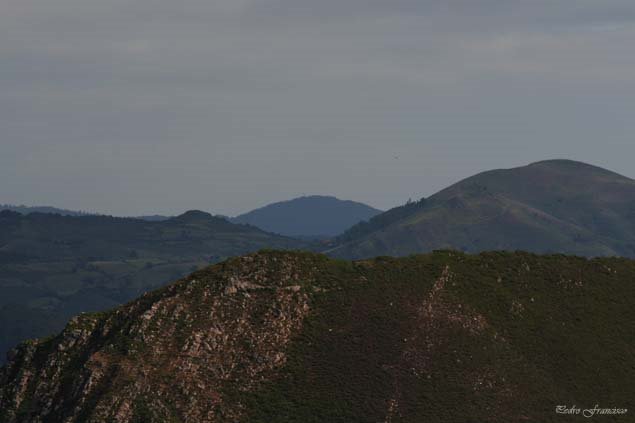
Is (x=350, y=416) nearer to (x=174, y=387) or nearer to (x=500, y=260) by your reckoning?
(x=174, y=387)

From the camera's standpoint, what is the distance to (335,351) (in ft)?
329

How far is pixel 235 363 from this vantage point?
318 ft

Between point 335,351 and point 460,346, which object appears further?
point 460,346

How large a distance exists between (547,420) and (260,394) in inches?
1155

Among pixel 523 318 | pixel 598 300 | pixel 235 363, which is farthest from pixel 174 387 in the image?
pixel 598 300

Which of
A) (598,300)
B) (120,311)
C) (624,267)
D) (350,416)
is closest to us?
(350,416)

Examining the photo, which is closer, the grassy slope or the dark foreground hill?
the dark foreground hill

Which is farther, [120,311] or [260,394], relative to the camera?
[120,311]

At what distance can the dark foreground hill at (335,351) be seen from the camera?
92812 mm

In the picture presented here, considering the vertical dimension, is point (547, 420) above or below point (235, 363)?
below

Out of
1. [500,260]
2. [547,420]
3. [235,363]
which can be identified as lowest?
[547,420]

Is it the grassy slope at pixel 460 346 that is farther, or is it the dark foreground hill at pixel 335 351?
the grassy slope at pixel 460 346

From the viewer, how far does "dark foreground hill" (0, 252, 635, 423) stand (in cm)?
9281

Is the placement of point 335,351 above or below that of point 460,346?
above
